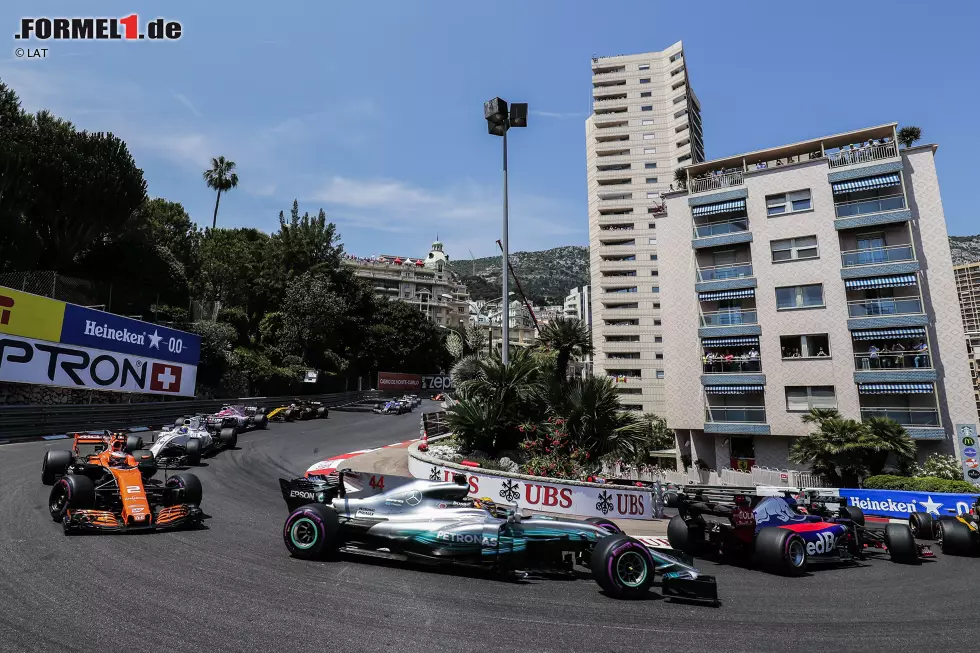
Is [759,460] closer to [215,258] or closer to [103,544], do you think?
[103,544]

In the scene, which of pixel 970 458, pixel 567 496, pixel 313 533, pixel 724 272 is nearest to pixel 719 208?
pixel 724 272

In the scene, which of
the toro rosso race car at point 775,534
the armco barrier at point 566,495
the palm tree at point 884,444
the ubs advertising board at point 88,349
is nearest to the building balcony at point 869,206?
the palm tree at point 884,444

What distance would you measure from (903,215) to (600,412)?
2461 cm

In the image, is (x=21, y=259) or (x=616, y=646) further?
(x=21, y=259)

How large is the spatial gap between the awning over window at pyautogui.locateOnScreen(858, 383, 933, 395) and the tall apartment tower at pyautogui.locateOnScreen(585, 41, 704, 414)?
1237 inches

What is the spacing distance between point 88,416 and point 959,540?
30860 millimetres

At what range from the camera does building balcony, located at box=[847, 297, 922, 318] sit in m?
27.7

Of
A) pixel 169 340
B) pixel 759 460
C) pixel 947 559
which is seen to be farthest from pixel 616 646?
pixel 169 340

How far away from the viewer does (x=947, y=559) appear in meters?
10.3

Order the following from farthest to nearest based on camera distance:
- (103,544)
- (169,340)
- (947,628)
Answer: (169,340), (103,544), (947,628)

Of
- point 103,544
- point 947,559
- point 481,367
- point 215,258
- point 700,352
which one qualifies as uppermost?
point 215,258

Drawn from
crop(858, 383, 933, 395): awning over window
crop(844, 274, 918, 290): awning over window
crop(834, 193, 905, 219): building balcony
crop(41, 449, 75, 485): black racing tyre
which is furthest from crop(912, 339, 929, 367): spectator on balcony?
crop(41, 449, 75, 485): black racing tyre

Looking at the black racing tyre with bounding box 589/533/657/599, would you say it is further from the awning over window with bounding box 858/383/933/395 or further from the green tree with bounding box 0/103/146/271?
the green tree with bounding box 0/103/146/271

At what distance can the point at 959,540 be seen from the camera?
10.6 m
